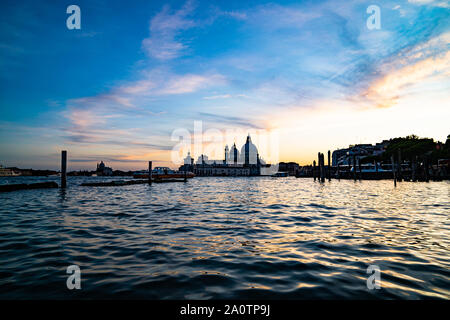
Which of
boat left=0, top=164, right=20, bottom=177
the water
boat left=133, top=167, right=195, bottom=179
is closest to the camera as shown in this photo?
the water

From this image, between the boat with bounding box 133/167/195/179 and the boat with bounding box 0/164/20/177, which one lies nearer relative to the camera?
the boat with bounding box 133/167/195/179

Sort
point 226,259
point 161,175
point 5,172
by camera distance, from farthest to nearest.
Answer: point 5,172
point 161,175
point 226,259

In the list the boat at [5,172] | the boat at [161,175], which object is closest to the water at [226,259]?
the boat at [161,175]

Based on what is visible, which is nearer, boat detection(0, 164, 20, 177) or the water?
the water

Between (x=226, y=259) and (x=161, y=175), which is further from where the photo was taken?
(x=161, y=175)

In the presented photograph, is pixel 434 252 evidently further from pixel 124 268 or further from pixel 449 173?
pixel 449 173

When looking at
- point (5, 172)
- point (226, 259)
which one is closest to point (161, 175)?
point (226, 259)

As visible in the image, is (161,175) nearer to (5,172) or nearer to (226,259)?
(226,259)

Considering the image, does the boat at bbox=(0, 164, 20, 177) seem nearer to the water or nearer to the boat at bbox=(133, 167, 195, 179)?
the boat at bbox=(133, 167, 195, 179)

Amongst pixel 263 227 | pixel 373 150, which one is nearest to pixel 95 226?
pixel 263 227

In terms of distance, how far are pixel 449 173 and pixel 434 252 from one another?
77.9 m

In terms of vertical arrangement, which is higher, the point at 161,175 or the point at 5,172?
the point at 5,172

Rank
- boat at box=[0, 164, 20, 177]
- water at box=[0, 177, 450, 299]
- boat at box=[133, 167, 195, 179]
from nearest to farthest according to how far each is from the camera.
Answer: water at box=[0, 177, 450, 299]
boat at box=[133, 167, 195, 179]
boat at box=[0, 164, 20, 177]

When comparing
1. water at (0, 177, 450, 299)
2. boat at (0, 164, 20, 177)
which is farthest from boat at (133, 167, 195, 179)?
boat at (0, 164, 20, 177)
